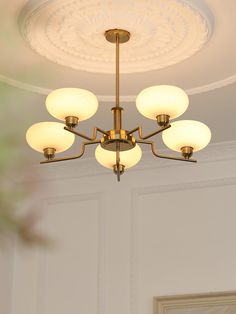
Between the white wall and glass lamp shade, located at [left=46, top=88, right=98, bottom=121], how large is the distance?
253cm

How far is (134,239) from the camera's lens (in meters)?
5.70

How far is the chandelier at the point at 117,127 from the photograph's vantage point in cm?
302

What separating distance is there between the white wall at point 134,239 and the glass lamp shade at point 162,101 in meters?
2.64

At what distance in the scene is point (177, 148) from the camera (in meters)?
3.28

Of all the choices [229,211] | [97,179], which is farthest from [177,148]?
[97,179]

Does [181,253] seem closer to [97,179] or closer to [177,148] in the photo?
[97,179]

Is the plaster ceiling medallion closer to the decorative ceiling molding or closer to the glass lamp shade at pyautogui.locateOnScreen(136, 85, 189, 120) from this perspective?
the decorative ceiling molding

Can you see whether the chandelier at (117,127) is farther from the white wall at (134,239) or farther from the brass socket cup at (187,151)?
the white wall at (134,239)

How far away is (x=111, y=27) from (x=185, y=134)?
0.88 m

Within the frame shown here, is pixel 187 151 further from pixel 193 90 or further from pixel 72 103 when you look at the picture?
pixel 193 90

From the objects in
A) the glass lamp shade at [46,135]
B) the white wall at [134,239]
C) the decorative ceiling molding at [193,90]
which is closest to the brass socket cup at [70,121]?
the glass lamp shade at [46,135]

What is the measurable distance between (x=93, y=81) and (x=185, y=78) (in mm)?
626

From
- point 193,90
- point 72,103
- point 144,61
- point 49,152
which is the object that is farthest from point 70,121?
point 193,90

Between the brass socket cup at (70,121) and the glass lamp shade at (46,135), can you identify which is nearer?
the brass socket cup at (70,121)
